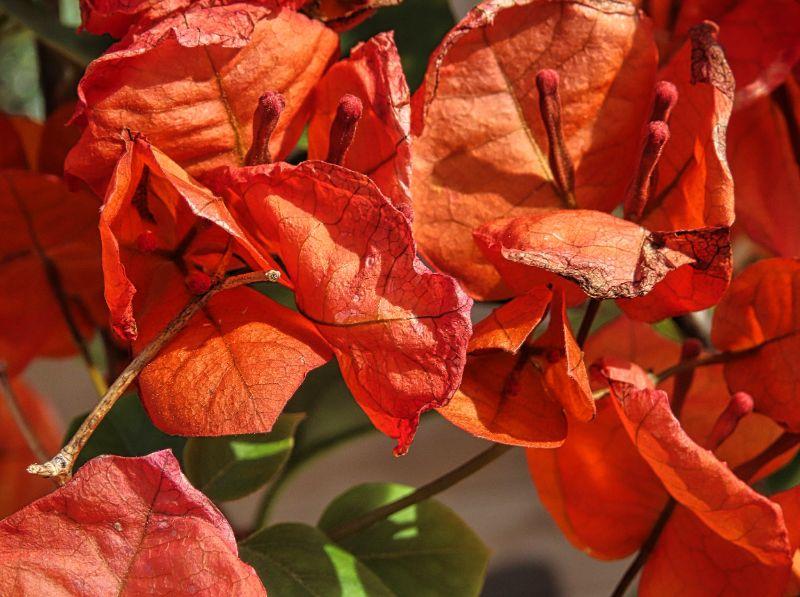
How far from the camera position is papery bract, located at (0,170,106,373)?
1.25ft

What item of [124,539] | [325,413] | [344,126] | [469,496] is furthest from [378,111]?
[469,496]

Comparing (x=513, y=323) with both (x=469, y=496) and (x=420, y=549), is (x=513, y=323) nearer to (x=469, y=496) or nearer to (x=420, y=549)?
(x=420, y=549)

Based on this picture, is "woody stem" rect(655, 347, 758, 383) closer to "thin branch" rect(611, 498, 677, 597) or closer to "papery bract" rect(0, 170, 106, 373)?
"thin branch" rect(611, 498, 677, 597)

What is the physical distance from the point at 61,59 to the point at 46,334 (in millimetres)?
154

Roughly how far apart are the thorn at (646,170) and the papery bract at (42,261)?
189mm

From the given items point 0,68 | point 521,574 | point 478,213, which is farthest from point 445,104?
point 521,574

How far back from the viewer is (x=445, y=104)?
13.2 inches

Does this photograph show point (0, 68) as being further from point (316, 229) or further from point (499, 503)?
point (499, 503)

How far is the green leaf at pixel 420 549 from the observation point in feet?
1.28

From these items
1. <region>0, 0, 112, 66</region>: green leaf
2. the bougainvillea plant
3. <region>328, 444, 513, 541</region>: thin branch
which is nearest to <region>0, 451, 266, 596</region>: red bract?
the bougainvillea plant

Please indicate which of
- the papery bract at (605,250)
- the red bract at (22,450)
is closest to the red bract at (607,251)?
the papery bract at (605,250)

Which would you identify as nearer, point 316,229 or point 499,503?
point 316,229

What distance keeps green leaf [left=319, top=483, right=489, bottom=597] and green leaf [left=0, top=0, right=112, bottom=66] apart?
204 mm

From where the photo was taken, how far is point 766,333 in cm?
35
